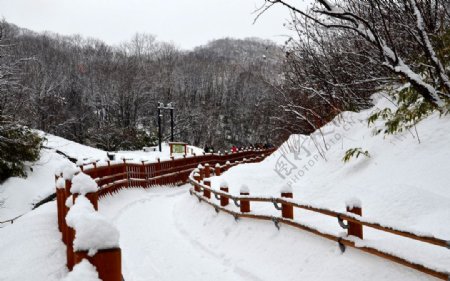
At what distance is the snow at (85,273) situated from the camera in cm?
189

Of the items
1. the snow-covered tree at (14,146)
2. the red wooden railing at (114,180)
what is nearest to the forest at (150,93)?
the snow-covered tree at (14,146)

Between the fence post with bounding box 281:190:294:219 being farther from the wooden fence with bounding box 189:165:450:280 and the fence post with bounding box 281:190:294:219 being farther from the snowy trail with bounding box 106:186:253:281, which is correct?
the snowy trail with bounding box 106:186:253:281

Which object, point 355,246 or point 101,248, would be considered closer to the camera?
point 101,248

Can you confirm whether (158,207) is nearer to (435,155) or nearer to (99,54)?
(435,155)

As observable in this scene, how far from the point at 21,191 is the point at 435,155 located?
19509 mm

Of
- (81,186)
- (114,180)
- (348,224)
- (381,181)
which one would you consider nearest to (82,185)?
(81,186)

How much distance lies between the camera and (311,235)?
19.0 feet

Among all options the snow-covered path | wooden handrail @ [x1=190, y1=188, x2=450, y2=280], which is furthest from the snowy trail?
wooden handrail @ [x1=190, y1=188, x2=450, y2=280]

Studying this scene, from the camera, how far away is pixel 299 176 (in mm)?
10531

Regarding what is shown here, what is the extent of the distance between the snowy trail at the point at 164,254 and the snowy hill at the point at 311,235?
2cm

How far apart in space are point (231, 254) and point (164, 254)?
1.39 m

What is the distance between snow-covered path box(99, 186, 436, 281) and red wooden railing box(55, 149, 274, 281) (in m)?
1.47

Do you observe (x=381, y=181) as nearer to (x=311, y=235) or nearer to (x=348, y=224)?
(x=311, y=235)

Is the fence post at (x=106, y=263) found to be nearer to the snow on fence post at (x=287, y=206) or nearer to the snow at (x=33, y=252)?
the snow at (x=33, y=252)
